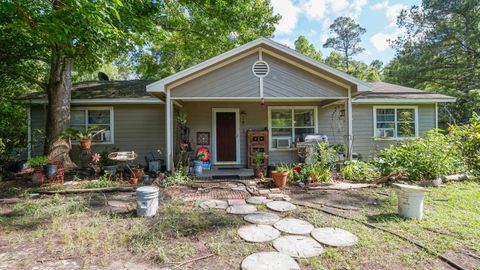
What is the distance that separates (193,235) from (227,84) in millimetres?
4443

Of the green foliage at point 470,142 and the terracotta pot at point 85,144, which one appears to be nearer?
the green foliage at point 470,142

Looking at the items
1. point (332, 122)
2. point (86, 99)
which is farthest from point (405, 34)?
point (86, 99)

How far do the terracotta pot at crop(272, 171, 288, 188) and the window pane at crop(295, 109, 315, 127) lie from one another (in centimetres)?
370

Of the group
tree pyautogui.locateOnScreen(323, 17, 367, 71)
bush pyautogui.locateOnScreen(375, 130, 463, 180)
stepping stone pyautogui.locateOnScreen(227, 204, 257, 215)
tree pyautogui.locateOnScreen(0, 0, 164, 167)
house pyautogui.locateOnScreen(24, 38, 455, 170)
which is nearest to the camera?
stepping stone pyautogui.locateOnScreen(227, 204, 257, 215)

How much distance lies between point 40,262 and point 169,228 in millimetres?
1454

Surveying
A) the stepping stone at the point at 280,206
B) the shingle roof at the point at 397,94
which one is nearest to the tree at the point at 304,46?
the shingle roof at the point at 397,94

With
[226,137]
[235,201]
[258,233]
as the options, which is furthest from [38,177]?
[258,233]

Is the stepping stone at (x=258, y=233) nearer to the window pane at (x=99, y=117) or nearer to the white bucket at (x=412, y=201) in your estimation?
the white bucket at (x=412, y=201)

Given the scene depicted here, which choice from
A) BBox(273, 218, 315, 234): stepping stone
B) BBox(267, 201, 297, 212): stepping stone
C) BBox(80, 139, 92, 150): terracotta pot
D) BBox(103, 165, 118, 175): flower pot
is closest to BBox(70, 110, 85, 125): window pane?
BBox(80, 139, 92, 150): terracotta pot

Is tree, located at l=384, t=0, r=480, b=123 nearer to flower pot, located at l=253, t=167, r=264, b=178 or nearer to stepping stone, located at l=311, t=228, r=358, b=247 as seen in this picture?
flower pot, located at l=253, t=167, r=264, b=178

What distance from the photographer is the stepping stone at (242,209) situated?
419 cm

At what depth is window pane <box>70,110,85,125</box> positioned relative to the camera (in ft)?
27.8

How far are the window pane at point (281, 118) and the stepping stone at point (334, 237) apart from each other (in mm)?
5858

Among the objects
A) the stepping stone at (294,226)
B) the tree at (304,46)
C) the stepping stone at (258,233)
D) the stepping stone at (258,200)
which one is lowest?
the stepping stone at (258,233)
